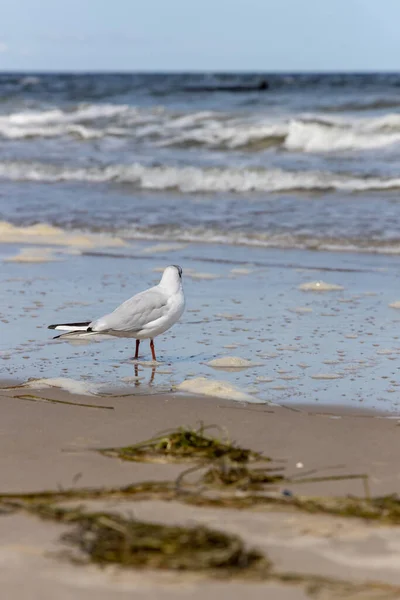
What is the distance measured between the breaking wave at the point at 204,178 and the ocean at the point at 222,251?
31 mm

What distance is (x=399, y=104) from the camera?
22375 millimetres

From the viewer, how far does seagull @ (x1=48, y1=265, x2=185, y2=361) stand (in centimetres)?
476

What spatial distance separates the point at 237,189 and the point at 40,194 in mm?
2371

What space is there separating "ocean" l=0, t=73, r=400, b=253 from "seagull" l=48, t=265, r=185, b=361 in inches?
143

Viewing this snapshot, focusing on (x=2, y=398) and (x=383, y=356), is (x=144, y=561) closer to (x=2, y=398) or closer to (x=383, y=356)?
(x=2, y=398)

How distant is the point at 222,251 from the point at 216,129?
35.9ft

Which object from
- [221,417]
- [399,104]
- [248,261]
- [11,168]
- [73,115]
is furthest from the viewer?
[73,115]

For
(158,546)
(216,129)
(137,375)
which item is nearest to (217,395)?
(137,375)

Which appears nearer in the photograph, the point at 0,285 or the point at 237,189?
the point at 0,285

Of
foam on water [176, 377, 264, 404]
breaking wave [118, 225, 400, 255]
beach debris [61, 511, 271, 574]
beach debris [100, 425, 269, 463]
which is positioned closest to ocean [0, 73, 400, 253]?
breaking wave [118, 225, 400, 255]

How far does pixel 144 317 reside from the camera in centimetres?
482

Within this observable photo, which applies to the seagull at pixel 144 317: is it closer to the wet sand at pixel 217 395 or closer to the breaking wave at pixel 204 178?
the wet sand at pixel 217 395

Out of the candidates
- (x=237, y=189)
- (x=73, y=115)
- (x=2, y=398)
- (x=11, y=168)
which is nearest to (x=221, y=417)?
(x=2, y=398)

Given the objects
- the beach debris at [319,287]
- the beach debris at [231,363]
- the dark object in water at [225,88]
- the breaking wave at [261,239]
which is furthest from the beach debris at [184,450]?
the dark object in water at [225,88]
